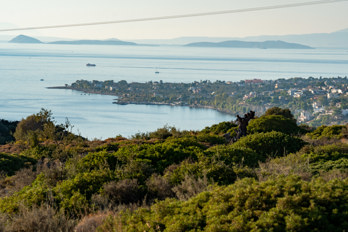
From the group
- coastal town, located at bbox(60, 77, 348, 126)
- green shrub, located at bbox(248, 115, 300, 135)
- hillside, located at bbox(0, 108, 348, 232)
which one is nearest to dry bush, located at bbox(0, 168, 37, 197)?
hillside, located at bbox(0, 108, 348, 232)

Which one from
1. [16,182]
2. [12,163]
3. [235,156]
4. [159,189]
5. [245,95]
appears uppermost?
[235,156]

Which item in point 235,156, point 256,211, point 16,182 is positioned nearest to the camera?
point 256,211

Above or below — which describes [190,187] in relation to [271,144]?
above

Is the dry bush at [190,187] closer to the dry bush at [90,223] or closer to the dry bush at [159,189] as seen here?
the dry bush at [159,189]

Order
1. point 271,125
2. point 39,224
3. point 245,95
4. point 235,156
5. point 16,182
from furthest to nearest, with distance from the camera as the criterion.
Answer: point 245,95 → point 271,125 → point 235,156 → point 16,182 → point 39,224

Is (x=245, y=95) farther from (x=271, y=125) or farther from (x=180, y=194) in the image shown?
(x=180, y=194)

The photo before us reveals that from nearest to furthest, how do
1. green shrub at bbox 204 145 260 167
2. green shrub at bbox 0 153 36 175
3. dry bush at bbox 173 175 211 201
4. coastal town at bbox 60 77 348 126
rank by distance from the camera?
1. dry bush at bbox 173 175 211 201
2. green shrub at bbox 204 145 260 167
3. green shrub at bbox 0 153 36 175
4. coastal town at bbox 60 77 348 126

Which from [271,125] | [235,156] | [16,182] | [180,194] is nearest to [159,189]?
[180,194]

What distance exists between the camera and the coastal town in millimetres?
91688

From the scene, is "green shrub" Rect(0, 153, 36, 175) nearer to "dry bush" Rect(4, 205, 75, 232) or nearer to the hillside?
the hillside

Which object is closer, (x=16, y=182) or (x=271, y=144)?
(x=16, y=182)

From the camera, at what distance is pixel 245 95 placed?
381 ft

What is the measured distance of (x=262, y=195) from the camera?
4.46 metres

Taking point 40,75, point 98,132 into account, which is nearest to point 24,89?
point 40,75
